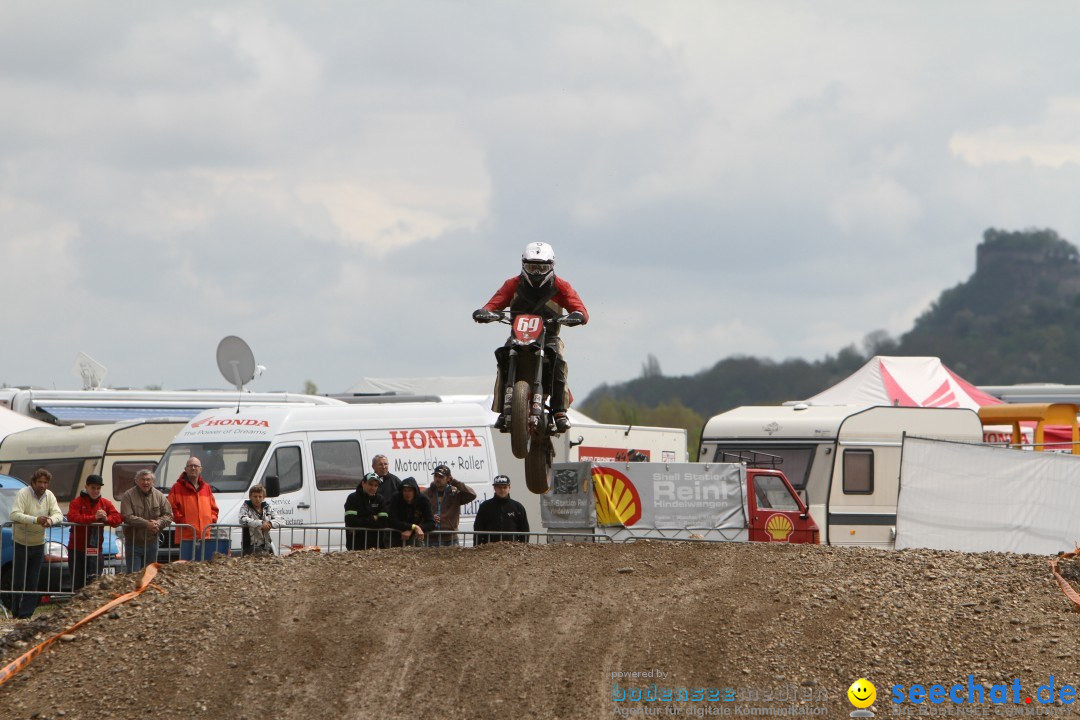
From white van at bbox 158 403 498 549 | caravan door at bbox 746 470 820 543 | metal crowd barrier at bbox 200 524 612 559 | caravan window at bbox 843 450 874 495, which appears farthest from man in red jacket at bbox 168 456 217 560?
caravan window at bbox 843 450 874 495

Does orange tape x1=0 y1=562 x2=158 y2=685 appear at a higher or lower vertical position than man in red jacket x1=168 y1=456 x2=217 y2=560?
lower

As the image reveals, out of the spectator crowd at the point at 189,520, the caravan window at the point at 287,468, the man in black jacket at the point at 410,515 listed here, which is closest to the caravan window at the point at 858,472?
the spectator crowd at the point at 189,520

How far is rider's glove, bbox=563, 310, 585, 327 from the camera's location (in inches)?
507

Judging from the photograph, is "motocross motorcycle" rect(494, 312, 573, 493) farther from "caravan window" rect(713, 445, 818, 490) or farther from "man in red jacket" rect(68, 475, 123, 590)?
"caravan window" rect(713, 445, 818, 490)

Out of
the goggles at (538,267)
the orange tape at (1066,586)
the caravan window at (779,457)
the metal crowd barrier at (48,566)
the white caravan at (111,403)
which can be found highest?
the goggles at (538,267)

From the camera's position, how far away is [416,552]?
527 inches

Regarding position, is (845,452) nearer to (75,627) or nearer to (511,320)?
(511,320)

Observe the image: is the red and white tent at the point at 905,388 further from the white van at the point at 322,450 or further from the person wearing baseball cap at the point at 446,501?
the person wearing baseball cap at the point at 446,501

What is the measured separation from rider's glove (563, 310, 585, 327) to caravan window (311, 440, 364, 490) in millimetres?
4996

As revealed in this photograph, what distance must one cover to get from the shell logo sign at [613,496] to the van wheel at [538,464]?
3.65 metres

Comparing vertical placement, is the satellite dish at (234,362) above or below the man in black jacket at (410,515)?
above

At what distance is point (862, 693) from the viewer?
30.3 feet

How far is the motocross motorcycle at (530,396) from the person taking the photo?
1258 cm

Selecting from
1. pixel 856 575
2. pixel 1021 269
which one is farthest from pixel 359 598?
pixel 1021 269
